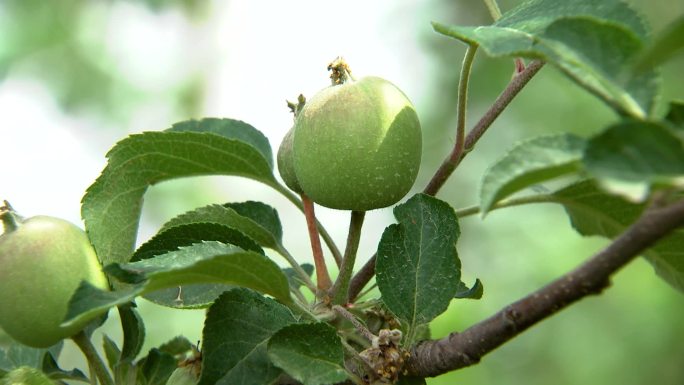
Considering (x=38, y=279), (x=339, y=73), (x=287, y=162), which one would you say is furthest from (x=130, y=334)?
(x=339, y=73)


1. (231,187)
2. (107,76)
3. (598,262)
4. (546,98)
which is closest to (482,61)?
(546,98)

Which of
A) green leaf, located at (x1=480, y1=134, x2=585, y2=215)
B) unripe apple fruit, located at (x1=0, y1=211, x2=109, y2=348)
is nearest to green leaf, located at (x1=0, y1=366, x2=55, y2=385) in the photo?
unripe apple fruit, located at (x1=0, y1=211, x2=109, y2=348)

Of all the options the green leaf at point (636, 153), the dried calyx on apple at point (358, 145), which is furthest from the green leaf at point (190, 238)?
the green leaf at point (636, 153)

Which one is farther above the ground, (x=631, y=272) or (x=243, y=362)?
(x=631, y=272)

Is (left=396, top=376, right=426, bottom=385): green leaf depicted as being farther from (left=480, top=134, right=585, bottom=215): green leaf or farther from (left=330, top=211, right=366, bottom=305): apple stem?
(left=480, top=134, right=585, bottom=215): green leaf

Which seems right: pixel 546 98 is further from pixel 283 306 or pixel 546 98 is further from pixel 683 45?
pixel 683 45
